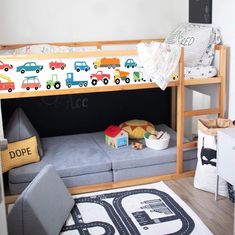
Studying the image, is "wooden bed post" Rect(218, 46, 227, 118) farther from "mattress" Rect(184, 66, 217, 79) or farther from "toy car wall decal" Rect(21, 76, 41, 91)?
"toy car wall decal" Rect(21, 76, 41, 91)

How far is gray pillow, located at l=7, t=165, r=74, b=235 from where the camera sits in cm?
225

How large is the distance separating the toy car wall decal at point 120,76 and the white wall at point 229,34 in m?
0.92

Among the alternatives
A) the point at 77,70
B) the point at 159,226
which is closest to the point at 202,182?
the point at 159,226

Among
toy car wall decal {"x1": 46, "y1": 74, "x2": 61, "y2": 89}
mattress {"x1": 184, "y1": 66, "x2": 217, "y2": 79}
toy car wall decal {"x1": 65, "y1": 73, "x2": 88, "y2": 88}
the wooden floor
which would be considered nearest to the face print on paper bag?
the wooden floor

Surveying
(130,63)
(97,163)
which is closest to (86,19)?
(130,63)

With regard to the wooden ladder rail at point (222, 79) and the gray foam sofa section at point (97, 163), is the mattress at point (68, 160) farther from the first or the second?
the wooden ladder rail at point (222, 79)

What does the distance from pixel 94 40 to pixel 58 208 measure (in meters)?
1.84

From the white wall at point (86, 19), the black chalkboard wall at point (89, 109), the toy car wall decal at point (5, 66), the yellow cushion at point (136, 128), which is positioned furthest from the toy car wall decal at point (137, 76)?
the white wall at point (86, 19)

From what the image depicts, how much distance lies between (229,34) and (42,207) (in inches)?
79.9

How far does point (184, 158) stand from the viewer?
325cm

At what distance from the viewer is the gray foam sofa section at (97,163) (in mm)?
2924

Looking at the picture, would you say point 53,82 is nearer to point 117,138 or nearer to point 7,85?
point 7,85

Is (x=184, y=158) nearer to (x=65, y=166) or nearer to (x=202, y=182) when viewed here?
(x=202, y=182)

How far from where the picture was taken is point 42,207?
2.38m
